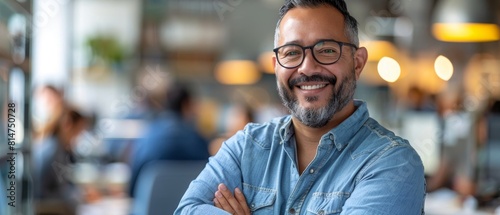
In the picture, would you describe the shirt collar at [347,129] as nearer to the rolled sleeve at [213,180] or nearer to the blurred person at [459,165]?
the rolled sleeve at [213,180]

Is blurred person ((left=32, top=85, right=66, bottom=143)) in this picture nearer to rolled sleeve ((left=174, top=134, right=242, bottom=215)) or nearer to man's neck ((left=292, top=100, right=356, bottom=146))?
rolled sleeve ((left=174, top=134, right=242, bottom=215))

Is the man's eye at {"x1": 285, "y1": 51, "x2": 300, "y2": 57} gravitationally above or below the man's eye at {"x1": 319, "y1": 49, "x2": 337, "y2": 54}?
below

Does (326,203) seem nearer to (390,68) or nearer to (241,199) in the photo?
(241,199)

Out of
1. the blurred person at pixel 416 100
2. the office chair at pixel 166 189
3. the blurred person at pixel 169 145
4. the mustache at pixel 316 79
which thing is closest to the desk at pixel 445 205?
the blurred person at pixel 169 145

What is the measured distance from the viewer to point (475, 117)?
4684 millimetres

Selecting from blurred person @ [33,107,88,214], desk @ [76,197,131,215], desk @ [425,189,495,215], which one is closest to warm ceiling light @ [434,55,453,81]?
desk @ [425,189,495,215]

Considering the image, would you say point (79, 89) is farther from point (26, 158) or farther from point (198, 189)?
point (198, 189)

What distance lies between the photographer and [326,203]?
1.86 m

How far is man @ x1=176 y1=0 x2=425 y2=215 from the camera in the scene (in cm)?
179

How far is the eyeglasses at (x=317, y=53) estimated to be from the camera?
186cm

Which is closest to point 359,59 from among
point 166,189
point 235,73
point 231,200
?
point 231,200

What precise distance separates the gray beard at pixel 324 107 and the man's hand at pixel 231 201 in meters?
0.25

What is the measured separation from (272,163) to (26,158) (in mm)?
1194

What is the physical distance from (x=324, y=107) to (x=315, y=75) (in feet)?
0.29
